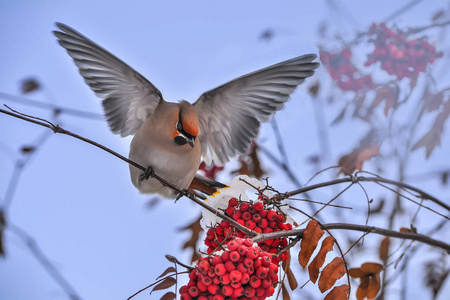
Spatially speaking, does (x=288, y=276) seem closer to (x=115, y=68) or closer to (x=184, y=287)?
(x=184, y=287)

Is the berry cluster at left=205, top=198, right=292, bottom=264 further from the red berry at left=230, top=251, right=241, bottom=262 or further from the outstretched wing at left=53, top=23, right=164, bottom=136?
the outstretched wing at left=53, top=23, right=164, bottom=136

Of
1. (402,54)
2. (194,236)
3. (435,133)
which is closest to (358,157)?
(435,133)

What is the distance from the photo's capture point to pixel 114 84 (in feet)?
4.30

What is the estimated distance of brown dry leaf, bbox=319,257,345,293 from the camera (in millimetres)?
814

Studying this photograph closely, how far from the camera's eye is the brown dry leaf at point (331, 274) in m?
0.81

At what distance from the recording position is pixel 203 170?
5.43 ft

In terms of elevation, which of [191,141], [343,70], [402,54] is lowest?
[191,141]

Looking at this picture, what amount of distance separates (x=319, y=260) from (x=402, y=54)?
776mm

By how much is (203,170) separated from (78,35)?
2.18 feet

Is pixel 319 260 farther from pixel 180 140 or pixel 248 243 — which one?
pixel 180 140

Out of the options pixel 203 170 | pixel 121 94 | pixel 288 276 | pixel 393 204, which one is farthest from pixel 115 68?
pixel 393 204

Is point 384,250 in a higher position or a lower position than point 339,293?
higher

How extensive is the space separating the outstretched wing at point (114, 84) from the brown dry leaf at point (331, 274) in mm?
706

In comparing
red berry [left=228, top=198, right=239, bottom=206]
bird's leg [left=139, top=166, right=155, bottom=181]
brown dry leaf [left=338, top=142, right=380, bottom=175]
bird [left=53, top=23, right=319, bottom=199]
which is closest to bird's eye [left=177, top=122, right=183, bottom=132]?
bird [left=53, top=23, right=319, bottom=199]
